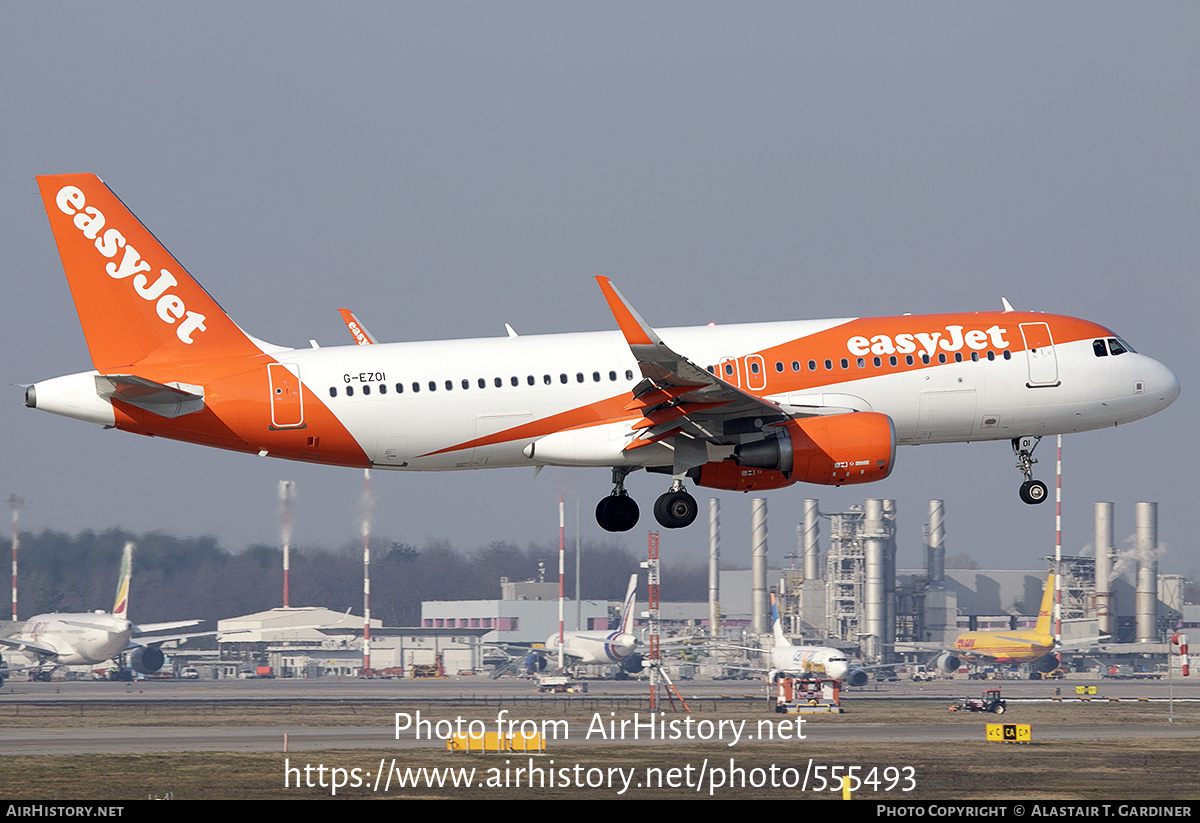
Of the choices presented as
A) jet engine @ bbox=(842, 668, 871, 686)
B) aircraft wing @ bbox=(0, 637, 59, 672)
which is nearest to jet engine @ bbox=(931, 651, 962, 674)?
jet engine @ bbox=(842, 668, 871, 686)

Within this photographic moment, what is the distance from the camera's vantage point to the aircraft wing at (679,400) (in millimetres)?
39750

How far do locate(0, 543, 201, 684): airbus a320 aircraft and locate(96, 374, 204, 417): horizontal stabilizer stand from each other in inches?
3209

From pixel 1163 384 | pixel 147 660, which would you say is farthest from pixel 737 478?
pixel 147 660

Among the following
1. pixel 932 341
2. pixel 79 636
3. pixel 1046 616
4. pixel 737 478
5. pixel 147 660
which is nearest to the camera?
pixel 737 478

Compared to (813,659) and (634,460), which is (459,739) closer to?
(634,460)

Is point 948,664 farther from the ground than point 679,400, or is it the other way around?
point 679,400

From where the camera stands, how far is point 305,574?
137 metres

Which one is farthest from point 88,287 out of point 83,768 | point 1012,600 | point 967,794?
point 1012,600

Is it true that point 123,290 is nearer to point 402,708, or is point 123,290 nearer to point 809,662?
point 402,708

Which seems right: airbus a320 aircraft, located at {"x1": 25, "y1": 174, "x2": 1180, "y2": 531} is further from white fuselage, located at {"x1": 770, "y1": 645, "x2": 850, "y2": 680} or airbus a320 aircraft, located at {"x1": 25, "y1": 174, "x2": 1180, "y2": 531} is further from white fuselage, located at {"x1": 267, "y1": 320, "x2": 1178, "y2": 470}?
white fuselage, located at {"x1": 770, "y1": 645, "x2": 850, "y2": 680}

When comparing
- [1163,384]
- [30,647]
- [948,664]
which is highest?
[1163,384]

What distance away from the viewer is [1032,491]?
48625mm

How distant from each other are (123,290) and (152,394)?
4.08m

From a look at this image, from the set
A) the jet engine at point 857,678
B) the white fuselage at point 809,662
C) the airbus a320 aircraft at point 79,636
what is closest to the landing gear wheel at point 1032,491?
the white fuselage at point 809,662
